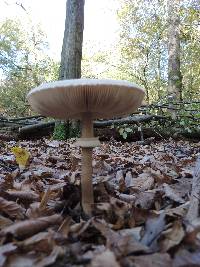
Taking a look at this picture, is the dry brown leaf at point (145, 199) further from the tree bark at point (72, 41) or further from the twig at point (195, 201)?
the tree bark at point (72, 41)

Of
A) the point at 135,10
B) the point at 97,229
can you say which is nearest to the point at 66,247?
the point at 97,229

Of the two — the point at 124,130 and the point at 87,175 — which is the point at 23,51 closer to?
the point at 124,130

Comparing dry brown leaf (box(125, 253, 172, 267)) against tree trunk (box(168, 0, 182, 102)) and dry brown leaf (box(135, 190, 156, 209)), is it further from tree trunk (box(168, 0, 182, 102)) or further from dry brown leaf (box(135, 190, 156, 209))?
tree trunk (box(168, 0, 182, 102))

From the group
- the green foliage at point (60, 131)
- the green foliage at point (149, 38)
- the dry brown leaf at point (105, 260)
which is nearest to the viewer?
the dry brown leaf at point (105, 260)

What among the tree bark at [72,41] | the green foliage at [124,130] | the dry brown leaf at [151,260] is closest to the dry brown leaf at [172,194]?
the dry brown leaf at [151,260]

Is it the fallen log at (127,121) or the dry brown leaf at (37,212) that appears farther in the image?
the fallen log at (127,121)
